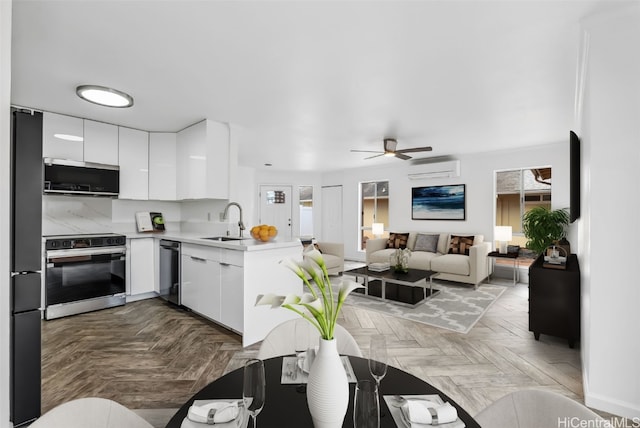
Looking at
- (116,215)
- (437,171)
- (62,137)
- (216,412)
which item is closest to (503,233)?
(437,171)

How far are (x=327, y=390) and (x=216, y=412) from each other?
0.33 m

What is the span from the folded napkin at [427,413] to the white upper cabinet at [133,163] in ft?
Answer: 13.7

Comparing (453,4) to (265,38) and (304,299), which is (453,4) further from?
(304,299)

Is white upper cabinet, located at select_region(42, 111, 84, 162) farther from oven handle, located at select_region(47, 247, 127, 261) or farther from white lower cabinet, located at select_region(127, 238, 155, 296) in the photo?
white lower cabinet, located at select_region(127, 238, 155, 296)

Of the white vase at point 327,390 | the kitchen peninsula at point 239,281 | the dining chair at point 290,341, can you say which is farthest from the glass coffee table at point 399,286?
the white vase at point 327,390

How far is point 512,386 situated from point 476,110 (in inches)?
106

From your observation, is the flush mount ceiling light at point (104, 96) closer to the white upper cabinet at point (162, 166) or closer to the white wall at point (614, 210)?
the white upper cabinet at point (162, 166)

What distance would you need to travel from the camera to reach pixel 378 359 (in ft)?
3.12

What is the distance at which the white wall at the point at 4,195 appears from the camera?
47.0 inches

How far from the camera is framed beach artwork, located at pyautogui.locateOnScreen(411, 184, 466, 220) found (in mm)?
5961

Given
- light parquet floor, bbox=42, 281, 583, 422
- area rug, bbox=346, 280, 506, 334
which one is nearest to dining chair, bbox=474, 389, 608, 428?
light parquet floor, bbox=42, 281, 583, 422

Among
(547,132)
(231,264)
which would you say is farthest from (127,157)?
(547,132)

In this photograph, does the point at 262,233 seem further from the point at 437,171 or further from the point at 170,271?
the point at 437,171

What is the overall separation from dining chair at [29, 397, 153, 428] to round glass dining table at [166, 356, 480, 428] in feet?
0.58
